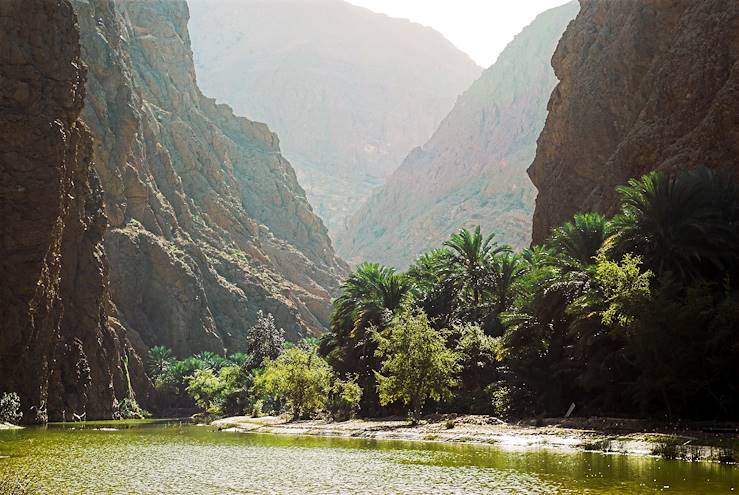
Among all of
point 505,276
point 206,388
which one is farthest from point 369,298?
point 206,388

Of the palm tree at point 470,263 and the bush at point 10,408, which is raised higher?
the palm tree at point 470,263

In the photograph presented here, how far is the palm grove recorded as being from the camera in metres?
30.2

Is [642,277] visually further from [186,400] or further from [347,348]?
[186,400]

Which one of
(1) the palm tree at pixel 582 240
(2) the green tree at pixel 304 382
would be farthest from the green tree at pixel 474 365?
(2) the green tree at pixel 304 382

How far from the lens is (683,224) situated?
113 ft

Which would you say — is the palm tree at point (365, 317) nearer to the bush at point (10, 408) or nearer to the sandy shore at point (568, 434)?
the sandy shore at point (568, 434)

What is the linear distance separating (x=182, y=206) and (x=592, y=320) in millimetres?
110164

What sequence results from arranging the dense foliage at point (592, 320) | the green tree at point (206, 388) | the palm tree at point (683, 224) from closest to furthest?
1. the dense foliage at point (592, 320)
2. the palm tree at point (683, 224)
3. the green tree at point (206, 388)

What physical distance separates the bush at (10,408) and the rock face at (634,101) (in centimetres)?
4197

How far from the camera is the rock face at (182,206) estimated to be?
115m

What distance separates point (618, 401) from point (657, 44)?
30005 mm

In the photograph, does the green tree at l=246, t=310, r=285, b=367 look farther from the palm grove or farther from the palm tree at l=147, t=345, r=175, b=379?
the palm grove

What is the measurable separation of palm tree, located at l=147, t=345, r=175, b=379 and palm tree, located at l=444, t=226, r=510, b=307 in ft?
192

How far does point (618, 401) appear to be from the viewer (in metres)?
36.3
